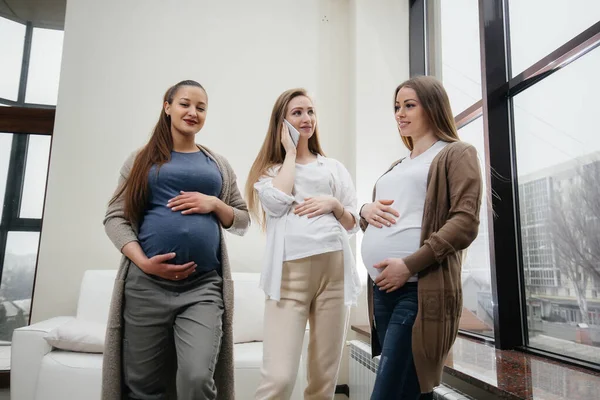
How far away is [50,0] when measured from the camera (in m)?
3.39

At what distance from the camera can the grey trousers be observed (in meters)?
1.38

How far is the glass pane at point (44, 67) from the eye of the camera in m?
3.32

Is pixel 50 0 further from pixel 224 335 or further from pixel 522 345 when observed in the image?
pixel 522 345

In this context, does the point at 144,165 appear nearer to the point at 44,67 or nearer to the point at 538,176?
the point at 538,176

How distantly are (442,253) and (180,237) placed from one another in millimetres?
813

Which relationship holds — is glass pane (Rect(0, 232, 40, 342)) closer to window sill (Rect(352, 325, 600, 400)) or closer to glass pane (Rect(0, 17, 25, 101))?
glass pane (Rect(0, 17, 25, 101))

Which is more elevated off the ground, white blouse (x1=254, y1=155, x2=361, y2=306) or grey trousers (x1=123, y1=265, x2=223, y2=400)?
white blouse (x1=254, y1=155, x2=361, y2=306)

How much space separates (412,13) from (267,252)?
8.64 feet

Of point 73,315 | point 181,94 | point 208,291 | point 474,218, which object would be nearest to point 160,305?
point 208,291

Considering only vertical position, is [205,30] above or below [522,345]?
above

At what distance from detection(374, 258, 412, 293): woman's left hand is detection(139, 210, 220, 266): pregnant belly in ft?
1.92

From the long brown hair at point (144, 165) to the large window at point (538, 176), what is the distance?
51.9 inches

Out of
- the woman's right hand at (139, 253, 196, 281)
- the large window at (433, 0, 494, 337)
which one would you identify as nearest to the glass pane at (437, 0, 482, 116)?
the large window at (433, 0, 494, 337)

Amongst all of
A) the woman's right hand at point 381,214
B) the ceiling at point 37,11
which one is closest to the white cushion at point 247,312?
the woman's right hand at point 381,214
